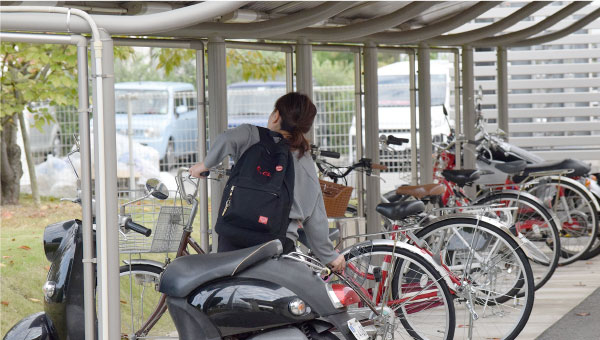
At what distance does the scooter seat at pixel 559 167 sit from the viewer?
8.30 m

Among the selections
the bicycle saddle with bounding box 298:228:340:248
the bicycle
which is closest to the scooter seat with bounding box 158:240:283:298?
the bicycle saddle with bounding box 298:228:340:248

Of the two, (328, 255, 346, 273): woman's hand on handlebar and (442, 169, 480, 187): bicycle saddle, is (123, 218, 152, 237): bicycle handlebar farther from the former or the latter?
(442, 169, 480, 187): bicycle saddle

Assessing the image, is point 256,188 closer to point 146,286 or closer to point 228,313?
point 228,313

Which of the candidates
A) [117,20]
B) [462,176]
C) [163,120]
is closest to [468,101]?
[462,176]

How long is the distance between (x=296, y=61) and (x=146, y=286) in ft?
7.21

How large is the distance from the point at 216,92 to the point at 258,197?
1.94m

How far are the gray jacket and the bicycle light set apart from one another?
63cm

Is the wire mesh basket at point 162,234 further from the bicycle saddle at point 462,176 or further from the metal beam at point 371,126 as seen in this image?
the metal beam at point 371,126

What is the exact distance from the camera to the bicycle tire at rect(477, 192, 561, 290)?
7.15 meters

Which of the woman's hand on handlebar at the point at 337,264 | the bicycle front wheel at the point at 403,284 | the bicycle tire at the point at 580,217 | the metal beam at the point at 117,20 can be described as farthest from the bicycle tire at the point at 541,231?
the metal beam at the point at 117,20

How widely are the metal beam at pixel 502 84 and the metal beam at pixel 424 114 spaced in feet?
5.93

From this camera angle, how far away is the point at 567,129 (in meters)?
12.2

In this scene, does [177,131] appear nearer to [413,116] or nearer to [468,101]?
[468,101]

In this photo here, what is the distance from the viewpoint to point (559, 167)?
327 inches
